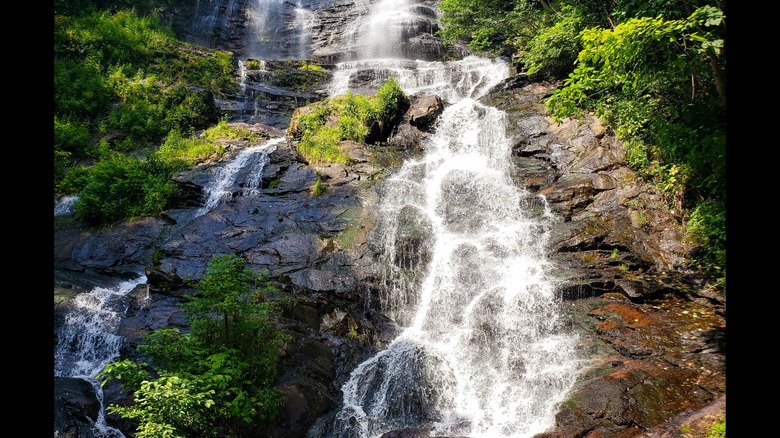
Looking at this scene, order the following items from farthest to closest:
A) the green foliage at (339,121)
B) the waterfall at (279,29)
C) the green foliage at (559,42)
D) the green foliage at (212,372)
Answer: the waterfall at (279,29) < the green foliage at (339,121) < the green foliage at (559,42) < the green foliage at (212,372)

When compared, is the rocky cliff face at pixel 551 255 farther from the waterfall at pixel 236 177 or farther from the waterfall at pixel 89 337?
the waterfall at pixel 236 177

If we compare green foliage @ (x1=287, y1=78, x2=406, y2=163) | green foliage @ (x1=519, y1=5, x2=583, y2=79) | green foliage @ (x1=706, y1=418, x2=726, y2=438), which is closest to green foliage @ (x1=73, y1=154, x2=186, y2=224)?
green foliage @ (x1=287, y1=78, x2=406, y2=163)

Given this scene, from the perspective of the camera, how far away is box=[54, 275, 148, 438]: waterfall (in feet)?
31.4

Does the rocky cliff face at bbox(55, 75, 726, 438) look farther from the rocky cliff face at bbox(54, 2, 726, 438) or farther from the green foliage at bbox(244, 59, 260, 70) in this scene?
the green foliage at bbox(244, 59, 260, 70)

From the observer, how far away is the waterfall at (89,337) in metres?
9.59

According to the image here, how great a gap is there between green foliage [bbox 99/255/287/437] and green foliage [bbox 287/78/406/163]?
1007cm

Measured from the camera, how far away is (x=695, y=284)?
11227mm

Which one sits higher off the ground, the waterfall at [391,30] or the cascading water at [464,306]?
the waterfall at [391,30]

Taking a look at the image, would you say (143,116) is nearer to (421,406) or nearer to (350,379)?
(350,379)

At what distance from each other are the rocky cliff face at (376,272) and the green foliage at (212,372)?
97 centimetres

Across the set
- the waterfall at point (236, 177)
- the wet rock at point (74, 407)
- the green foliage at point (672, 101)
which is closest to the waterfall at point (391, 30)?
the waterfall at point (236, 177)

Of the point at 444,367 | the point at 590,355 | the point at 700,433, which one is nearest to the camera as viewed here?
the point at 700,433
